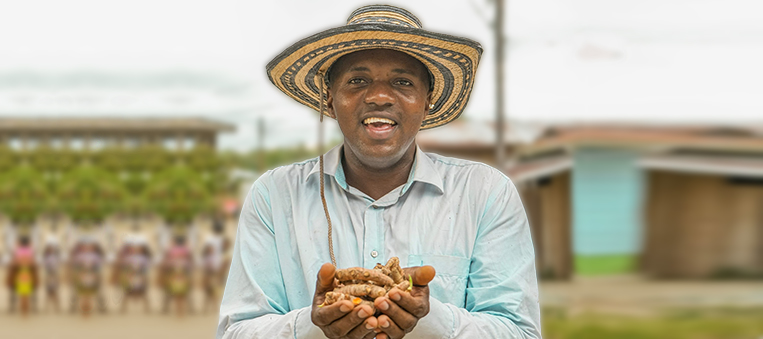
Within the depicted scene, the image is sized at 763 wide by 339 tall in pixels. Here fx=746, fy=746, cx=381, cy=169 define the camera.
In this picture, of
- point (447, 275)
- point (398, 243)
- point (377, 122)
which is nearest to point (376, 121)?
point (377, 122)

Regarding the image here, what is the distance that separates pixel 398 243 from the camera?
1765 millimetres

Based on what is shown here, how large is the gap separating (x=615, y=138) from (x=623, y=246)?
1.96m

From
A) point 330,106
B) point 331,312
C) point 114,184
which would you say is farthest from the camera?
point 114,184

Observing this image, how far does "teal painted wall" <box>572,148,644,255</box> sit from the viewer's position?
36.1ft

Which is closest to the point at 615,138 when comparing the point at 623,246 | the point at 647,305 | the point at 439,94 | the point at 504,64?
the point at 623,246

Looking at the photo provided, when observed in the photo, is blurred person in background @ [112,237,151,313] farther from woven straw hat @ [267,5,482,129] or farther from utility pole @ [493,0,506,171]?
woven straw hat @ [267,5,482,129]

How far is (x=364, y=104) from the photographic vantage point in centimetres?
172

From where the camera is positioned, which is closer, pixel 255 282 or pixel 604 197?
pixel 255 282

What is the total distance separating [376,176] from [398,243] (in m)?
0.19

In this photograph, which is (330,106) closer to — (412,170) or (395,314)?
(412,170)

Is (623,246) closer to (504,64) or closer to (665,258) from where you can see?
(665,258)

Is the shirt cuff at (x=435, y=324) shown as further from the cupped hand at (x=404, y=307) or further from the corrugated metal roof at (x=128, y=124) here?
the corrugated metal roof at (x=128, y=124)

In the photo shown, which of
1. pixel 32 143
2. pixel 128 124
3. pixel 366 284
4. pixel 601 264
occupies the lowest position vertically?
pixel 601 264

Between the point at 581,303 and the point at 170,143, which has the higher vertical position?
the point at 170,143
